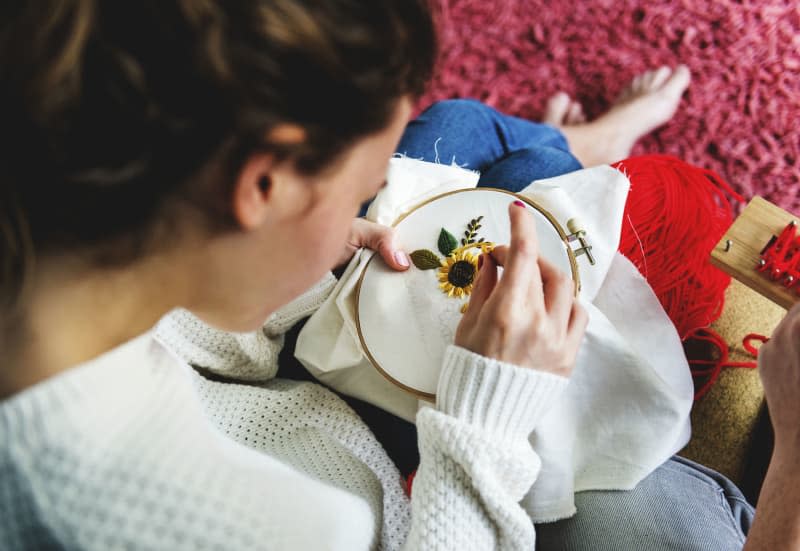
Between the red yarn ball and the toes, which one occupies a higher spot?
the toes

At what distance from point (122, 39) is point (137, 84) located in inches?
0.8

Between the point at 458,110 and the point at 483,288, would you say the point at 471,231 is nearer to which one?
the point at 483,288

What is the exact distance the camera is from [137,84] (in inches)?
10.7

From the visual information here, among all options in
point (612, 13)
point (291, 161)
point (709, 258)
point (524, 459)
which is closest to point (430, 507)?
point (524, 459)

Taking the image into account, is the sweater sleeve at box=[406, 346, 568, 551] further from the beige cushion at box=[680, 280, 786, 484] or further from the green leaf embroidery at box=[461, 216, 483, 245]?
the beige cushion at box=[680, 280, 786, 484]

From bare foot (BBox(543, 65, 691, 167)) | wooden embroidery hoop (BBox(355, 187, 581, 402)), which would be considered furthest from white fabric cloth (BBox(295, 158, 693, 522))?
bare foot (BBox(543, 65, 691, 167))

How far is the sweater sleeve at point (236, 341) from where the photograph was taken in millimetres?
564

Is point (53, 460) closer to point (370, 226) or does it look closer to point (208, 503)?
point (208, 503)

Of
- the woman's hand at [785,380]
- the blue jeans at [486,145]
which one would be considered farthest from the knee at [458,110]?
the woman's hand at [785,380]

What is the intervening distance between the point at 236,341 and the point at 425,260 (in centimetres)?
20

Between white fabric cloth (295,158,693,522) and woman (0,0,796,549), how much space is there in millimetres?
91

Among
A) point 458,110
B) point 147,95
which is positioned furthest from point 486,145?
point 147,95

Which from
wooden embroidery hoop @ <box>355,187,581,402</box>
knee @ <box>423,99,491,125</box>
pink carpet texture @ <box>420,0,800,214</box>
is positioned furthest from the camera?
pink carpet texture @ <box>420,0,800,214</box>

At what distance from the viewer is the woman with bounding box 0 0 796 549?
0.28 m
